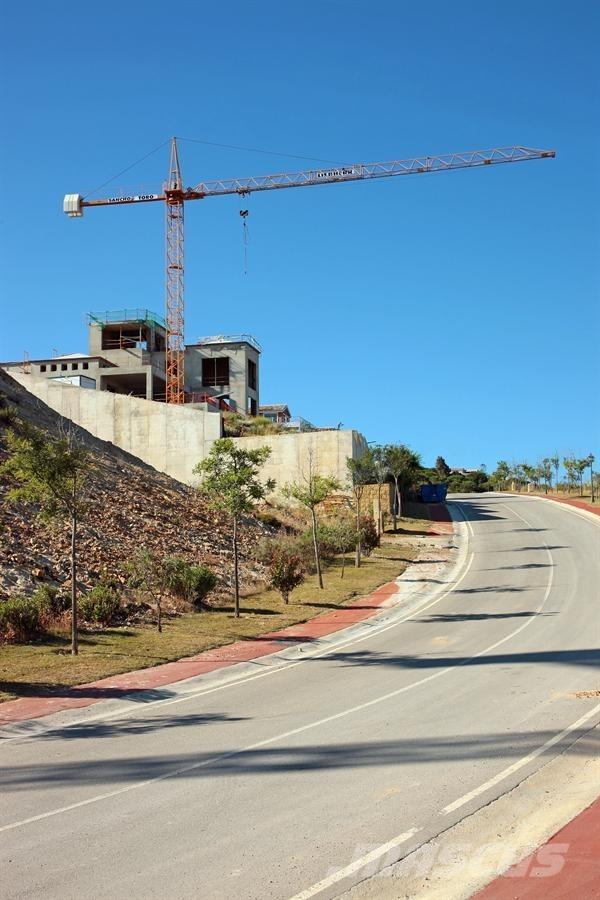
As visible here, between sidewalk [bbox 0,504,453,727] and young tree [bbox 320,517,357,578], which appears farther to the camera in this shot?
young tree [bbox 320,517,357,578]

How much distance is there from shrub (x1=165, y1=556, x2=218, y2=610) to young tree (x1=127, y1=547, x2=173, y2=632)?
0.33 ft

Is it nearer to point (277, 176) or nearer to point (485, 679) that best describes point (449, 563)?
point (485, 679)

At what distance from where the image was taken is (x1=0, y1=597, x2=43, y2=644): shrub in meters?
18.1

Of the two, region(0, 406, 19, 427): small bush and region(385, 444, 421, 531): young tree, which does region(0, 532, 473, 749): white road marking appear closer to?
region(0, 406, 19, 427): small bush

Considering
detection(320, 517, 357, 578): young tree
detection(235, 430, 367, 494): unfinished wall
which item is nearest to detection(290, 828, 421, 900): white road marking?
detection(320, 517, 357, 578): young tree

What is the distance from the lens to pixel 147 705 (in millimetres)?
13258

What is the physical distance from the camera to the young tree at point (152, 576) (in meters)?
22.3

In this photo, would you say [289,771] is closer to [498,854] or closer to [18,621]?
[498,854]

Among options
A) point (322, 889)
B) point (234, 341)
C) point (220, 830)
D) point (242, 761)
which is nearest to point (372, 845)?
point (322, 889)

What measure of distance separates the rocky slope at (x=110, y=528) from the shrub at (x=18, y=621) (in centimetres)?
214

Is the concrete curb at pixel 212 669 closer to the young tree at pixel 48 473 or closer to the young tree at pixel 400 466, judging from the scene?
the young tree at pixel 48 473

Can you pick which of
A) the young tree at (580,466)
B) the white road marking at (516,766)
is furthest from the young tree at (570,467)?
the white road marking at (516,766)

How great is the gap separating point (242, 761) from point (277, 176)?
299 ft
